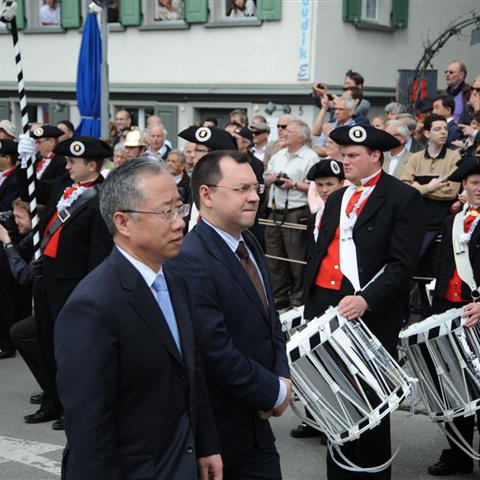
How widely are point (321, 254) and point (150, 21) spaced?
1503 cm

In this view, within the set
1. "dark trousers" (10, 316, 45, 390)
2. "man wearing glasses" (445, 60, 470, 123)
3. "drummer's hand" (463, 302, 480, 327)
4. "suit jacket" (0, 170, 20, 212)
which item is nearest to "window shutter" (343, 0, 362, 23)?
"man wearing glasses" (445, 60, 470, 123)

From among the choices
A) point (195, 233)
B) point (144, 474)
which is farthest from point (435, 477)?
point (144, 474)

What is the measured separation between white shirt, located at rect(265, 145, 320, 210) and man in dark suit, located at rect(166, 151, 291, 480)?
630 centimetres

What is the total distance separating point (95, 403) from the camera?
10.4 feet

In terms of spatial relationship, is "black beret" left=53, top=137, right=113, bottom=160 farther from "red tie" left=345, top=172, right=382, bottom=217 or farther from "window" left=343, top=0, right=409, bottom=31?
"window" left=343, top=0, right=409, bottom=31

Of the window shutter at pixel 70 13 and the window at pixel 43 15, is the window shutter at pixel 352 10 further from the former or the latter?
the window at pixel 43 15

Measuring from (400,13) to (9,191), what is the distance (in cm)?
1168

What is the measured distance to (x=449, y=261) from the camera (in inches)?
238

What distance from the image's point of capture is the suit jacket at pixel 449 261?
5930mm

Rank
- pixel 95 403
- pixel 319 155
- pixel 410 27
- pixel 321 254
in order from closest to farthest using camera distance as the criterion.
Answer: pixel 95 403 < pixel 321 254 < pixel 319 155 < pixel 410 27

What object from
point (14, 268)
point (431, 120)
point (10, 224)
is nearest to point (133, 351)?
point (14, 268)

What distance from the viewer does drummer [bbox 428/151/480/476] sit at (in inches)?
234

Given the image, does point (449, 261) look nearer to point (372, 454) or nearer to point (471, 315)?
point (471, 315)

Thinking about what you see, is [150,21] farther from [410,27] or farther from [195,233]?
[195,233]
